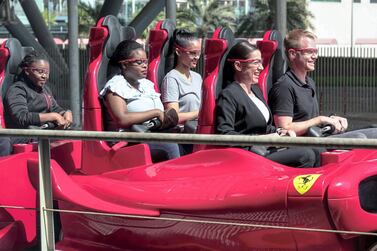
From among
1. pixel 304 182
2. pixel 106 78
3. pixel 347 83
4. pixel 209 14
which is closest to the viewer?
pixel 304 182

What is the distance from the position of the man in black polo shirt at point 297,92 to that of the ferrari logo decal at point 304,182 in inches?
34.5

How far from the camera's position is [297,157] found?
3758 millimetres

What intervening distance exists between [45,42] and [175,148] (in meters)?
18.6

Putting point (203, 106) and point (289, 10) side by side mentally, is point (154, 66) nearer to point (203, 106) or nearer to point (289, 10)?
point (203, 106)

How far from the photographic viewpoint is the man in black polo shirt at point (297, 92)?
4254 mm

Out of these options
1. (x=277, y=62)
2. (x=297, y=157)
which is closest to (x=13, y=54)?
(x=277, y=62)

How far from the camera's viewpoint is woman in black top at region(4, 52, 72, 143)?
5.19m

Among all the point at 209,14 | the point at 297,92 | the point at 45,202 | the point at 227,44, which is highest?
the point at 209,14

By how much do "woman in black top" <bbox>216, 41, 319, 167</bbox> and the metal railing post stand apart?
102cm

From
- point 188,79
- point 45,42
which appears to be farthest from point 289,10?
point 188,79

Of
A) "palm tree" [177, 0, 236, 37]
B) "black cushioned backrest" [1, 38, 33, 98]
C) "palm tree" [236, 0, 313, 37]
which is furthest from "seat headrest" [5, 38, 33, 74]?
"palm tree" [177, 0, 236, 37]

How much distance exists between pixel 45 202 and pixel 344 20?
59.9 meters

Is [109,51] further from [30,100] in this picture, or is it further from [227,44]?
[227,44]

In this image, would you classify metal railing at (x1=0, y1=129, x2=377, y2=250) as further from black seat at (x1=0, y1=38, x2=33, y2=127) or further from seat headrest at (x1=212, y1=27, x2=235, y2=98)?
black seat at (x1=0, y1=38, x2=33, y2=127)
